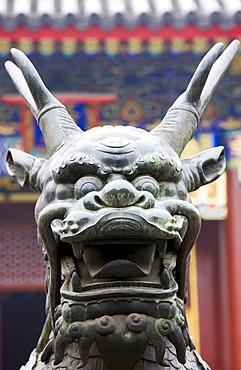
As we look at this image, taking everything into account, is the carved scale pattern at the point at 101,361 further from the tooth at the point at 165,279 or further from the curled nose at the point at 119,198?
the curled nose at the point at 119,198

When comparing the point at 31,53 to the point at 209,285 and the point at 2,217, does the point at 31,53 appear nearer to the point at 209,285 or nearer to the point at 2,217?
the point at 2,217

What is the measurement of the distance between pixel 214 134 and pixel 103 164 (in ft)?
15.1

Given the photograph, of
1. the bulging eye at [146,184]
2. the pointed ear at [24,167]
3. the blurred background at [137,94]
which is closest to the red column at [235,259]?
the blurred background at [137,94]

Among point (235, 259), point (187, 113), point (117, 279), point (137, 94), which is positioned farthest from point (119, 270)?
point (235, 259)

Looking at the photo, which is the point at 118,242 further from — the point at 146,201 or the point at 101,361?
the point at 101,361

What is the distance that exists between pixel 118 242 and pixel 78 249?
10 cm

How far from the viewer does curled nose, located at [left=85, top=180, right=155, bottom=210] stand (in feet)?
5.75

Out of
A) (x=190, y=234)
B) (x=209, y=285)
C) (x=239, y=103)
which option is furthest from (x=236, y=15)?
(x=190, y=234)

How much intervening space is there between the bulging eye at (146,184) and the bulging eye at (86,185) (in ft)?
0.27

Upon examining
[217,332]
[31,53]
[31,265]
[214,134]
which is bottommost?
[217,332]

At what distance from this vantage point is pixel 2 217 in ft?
24.9

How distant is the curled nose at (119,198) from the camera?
69.1 inches

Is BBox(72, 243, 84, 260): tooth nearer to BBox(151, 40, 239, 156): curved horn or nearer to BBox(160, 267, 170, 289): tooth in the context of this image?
BBox(160, 267, 170, 289): tooth

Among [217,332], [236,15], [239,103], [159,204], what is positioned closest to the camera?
[159,204]
